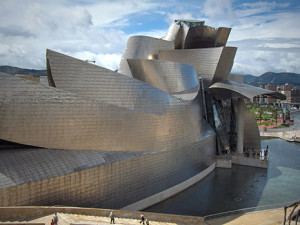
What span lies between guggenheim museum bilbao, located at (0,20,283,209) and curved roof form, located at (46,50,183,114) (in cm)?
5

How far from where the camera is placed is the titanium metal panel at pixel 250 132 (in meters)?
33.0

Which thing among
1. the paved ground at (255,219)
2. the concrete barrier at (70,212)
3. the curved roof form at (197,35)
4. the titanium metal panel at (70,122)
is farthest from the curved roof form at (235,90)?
the concrete barrier at (70,212)

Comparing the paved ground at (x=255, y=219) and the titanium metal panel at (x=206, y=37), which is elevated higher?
the titanium metal panel at (x=206, y=37)

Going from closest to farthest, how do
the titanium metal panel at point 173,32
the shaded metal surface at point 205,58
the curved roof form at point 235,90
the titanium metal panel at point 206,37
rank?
the curved roof form at point 235,90 < the shaded metal surface at point 205,58 < the titanium metal panel at point 206,37 < the titanium metal panel at point 173,32

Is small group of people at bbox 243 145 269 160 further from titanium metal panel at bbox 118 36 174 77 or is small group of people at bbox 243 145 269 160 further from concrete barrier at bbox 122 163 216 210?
titanium metal panel at bbox 118 36 174 77

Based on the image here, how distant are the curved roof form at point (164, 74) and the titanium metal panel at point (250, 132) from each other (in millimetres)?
10768

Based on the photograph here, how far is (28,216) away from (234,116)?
1002 inches

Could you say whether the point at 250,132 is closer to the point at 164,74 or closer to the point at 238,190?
the point at 238,190

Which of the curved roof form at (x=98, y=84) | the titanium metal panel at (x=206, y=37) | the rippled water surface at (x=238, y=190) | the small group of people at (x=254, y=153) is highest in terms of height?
the titanium metal panel at (x=206, y=37)

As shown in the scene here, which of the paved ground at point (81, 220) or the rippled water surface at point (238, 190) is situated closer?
the paved ground at point (81, 220)

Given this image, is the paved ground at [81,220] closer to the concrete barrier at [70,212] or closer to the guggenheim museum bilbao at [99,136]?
the concrete barrier at [70,212]

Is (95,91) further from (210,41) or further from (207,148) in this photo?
(210,41)

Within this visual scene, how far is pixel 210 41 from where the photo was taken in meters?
32.7

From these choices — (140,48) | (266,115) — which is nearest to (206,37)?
(140,48)
